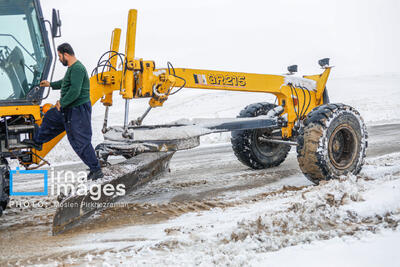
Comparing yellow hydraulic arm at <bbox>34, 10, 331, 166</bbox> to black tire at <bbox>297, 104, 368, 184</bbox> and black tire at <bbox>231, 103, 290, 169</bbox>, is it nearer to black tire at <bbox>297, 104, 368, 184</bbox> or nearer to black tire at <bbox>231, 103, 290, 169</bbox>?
black tire at <bbox>231, 103, 290, 169</bbox>

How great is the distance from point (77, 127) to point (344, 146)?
356 centimetres

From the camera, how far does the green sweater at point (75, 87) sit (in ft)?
12.8

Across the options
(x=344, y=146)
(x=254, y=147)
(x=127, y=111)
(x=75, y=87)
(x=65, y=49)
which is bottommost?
(x=254, y=147)

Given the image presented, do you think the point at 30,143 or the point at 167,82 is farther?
the point at 167,82

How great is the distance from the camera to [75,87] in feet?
12.8

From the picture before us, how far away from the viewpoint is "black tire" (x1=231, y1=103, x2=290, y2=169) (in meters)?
6.46

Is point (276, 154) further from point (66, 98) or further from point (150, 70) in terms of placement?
point (66, 98)

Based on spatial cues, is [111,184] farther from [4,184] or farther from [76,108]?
[4,184]

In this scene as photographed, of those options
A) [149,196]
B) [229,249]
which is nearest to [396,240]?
[229,249]

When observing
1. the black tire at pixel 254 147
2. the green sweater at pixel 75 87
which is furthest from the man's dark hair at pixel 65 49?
the black tire at pixel 254 147

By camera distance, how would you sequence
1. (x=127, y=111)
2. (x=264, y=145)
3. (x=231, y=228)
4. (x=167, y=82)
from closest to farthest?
(x=231, y=228) < (x=127, y=111) < (x=167, y=82) < (x=264, y=145)

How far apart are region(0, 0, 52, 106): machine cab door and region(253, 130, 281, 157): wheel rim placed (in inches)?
136

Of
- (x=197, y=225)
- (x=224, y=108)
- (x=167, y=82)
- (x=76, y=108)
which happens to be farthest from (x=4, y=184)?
(x=224, y=108)

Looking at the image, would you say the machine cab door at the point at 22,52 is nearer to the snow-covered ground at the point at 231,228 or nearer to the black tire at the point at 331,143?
the snow-covered ground at the point at 231,228
